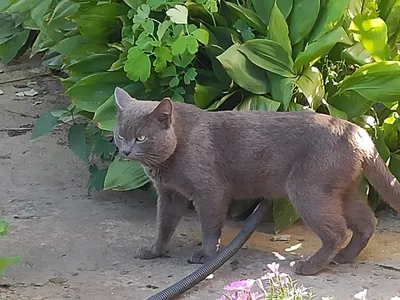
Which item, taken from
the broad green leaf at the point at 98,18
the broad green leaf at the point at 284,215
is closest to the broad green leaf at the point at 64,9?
the broad green leaf at the point at 98,18

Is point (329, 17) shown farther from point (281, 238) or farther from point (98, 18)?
point (98, 18)

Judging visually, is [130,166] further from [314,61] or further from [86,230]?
[314,61]

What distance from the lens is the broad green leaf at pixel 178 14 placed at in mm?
3650

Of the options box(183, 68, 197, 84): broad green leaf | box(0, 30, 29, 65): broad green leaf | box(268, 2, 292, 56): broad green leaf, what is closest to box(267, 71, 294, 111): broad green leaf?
box(268, 2, 292, 56): broad green leaf

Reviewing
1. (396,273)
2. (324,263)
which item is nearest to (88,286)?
(324,263)

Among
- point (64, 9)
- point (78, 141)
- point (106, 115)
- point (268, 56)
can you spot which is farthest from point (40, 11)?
point (268, 56)

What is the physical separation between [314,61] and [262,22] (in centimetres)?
33

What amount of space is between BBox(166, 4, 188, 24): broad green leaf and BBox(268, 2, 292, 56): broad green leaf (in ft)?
1.31

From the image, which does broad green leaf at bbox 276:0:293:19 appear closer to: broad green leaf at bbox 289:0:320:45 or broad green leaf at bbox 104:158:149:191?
broad green leaf at bbox 289:0:320:45

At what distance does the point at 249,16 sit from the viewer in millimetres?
3936

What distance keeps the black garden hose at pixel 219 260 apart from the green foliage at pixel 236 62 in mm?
149

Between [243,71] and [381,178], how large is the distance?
31.7 inches

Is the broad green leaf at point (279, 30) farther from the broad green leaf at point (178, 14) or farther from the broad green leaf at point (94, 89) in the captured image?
the broad green leaf at point (94, 89)

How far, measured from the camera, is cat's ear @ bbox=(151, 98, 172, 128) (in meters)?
3.35
